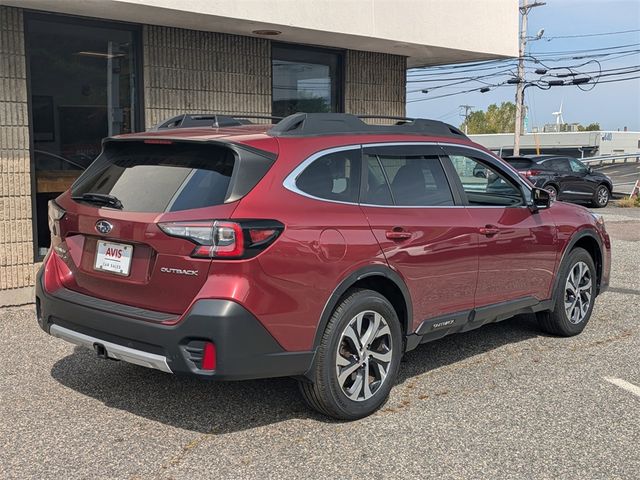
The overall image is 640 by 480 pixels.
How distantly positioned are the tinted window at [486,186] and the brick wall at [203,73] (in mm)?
4400

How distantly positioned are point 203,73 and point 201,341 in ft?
19.2

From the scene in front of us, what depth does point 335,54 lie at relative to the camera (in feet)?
34.2

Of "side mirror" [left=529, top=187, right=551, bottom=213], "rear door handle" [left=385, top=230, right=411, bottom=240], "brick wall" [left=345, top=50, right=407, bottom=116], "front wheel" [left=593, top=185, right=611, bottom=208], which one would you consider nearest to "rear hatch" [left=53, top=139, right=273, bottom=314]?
"rear door handle" [left=385, top=230, right=411, bottom=240]

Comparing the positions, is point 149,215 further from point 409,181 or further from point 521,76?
point 521,76

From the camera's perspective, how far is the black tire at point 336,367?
4.12 meters

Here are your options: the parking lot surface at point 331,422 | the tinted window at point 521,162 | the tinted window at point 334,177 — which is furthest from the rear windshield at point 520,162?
the tinted window at point 334,177

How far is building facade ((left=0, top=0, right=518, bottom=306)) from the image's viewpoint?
7.38 m

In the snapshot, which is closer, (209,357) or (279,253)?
(209,357)

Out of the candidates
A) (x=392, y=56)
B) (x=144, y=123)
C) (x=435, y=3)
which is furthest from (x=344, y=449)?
(x=392, y=56)

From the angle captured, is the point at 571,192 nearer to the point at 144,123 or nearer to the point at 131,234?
the point at 144,123

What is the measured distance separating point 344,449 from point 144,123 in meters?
5.65

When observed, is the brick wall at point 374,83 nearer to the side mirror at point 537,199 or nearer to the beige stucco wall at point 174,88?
the beige stucco wall at point 174,88

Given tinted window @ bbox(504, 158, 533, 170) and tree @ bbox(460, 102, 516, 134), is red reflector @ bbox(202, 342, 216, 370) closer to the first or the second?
tinted window @ bbox(504, 158, 533, 170)

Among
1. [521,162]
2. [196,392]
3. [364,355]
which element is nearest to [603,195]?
[521,162]
